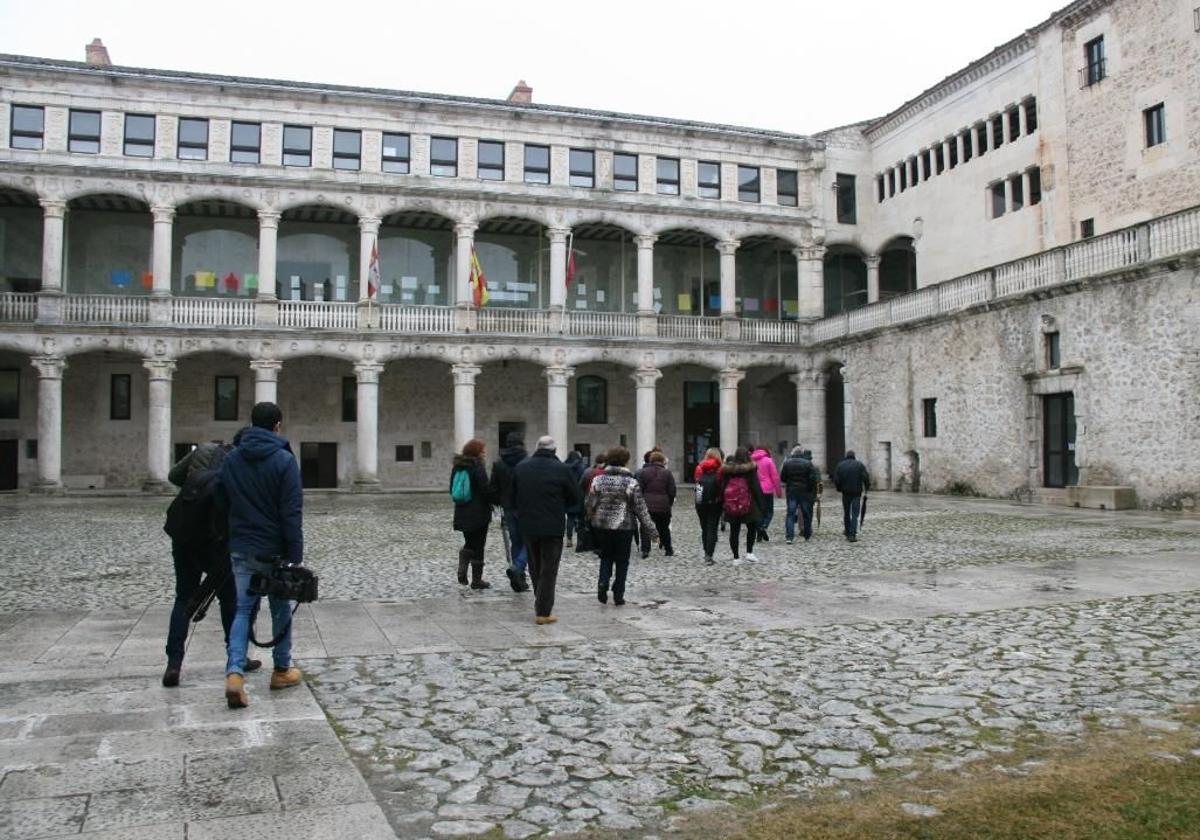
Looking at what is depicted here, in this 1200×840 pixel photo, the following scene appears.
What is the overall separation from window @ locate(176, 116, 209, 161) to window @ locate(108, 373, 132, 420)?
334 inches

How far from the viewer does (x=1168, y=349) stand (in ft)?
69.3

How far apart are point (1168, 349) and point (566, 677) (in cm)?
1995

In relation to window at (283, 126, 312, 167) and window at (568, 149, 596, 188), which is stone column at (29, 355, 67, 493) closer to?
window at (283, 126, 312, 167)

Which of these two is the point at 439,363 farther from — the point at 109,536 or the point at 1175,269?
the point at 1175,269

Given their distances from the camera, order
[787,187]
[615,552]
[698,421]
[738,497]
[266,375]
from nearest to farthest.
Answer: [615,552] → [738,497] → [266,375] → [787,187] → [698,421]

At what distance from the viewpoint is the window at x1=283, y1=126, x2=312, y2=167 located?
107 ft

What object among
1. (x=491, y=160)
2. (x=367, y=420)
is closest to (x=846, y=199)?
(x=491, y=160)

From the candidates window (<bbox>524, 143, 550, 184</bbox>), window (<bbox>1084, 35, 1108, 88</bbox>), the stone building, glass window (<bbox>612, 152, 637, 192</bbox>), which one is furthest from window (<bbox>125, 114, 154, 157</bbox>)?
window (<bbox>1084, 35, 1108, 88</bbox>)

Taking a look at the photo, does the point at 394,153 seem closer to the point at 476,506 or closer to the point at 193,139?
the point at 193,139

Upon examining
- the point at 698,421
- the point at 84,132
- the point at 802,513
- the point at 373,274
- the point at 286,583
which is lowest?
the point at 802,513

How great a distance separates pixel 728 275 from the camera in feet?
121

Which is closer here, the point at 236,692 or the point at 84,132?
the point at 236,692

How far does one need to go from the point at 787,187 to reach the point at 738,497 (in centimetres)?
2781

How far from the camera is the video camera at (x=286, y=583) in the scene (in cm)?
575
